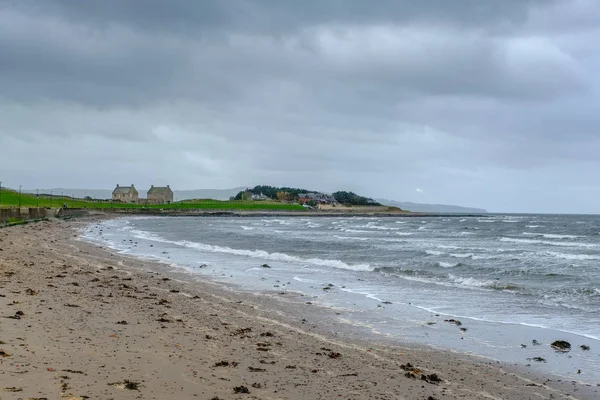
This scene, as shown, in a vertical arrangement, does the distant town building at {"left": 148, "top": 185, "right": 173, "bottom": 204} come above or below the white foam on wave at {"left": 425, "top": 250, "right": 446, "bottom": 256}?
above

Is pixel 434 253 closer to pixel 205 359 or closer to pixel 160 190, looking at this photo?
pixel 205 359

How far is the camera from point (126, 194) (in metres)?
180

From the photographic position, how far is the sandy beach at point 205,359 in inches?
275

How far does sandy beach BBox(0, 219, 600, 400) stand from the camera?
23.0 feet

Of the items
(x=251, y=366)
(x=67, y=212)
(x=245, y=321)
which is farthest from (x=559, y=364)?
(x=67, y=212)

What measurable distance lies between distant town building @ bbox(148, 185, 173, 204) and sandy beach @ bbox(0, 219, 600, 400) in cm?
17720

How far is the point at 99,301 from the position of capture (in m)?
13.5

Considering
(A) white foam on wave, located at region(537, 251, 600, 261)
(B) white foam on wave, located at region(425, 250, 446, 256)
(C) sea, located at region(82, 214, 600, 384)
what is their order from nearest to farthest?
(C) sea, located at region(82, 214, 600, 384), (A) white foam on wave, located at region(537, 251, 600, 261), (B) white foam on wave, located at region(425, 250, 446, 256)

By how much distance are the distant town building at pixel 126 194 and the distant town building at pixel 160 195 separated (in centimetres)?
598

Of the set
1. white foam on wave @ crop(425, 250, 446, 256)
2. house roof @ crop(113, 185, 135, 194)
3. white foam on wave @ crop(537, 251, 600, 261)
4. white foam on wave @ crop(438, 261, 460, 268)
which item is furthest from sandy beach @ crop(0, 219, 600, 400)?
house roof @ crop(113, 185, 135, 194)

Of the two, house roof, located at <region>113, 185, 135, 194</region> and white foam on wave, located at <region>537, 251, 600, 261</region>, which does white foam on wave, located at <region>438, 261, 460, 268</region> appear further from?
house roof, located at <region>113, 185, 135, 194</region>

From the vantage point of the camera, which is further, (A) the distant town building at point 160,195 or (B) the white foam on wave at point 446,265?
(A) the distant town building at point 160,195

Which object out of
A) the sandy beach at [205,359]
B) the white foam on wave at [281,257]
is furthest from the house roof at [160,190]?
the sandy beach at [205,359]

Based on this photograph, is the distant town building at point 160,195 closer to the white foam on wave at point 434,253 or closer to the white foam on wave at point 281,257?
the white foam on wave at point 281,257
